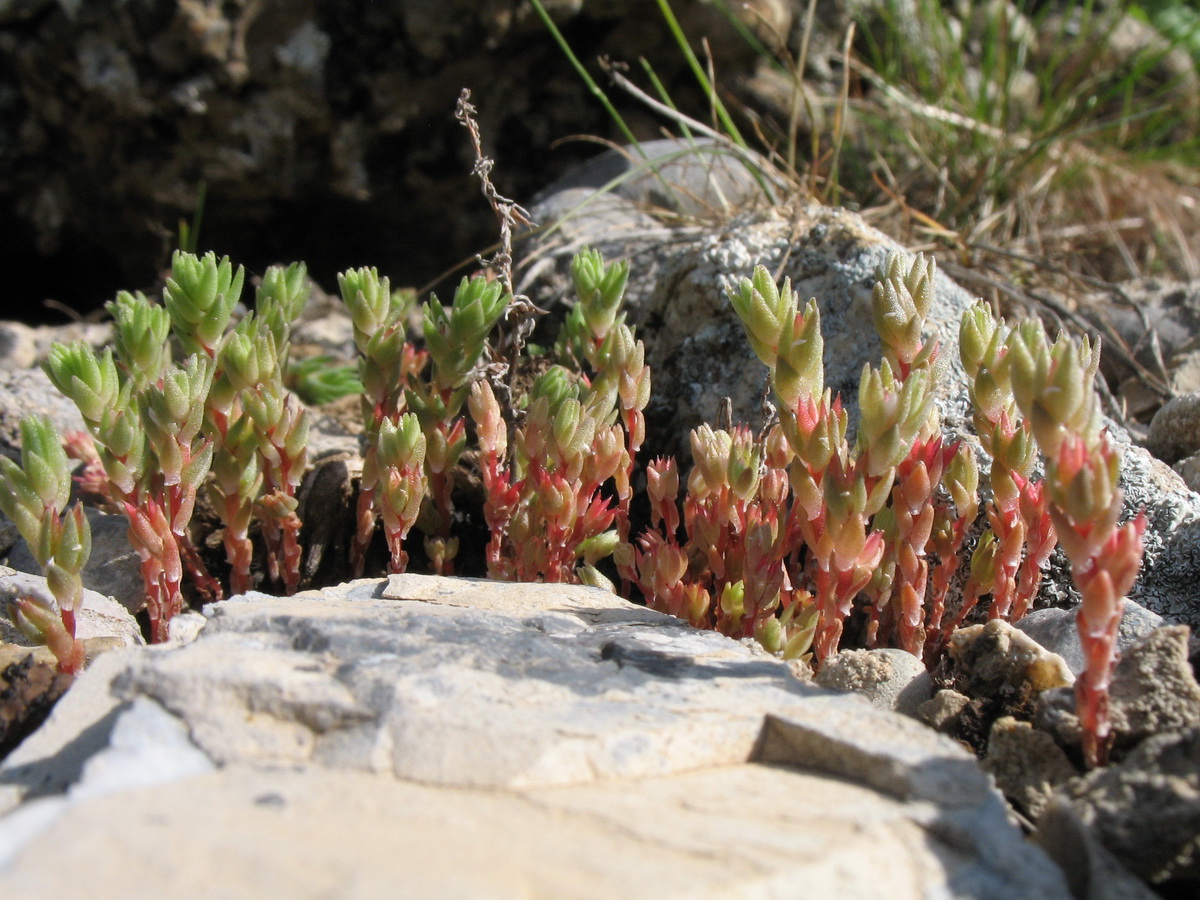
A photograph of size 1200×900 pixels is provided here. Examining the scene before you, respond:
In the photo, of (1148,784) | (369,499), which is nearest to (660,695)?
(1148,784)

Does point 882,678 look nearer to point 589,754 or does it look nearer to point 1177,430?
point 589,754

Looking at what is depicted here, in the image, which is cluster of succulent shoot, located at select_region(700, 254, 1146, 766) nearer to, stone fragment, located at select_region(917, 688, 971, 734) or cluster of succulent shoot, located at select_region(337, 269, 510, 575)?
stone fragment, located at select_region(917, 688, 971, 734)

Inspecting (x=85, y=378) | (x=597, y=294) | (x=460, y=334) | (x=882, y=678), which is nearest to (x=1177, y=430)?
(x=882, y=678)

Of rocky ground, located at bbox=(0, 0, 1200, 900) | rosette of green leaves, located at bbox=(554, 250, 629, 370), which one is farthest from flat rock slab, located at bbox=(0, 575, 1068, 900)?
rosette of green leaves, located at bbox=(554, 250, 629, 370)

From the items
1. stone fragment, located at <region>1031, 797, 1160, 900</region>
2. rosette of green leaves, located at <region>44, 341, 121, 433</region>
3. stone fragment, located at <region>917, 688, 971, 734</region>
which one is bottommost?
stone fragment, located at <region>917, 688, 971, 734</region>

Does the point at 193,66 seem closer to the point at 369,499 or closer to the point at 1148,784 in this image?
the point at 369,499
